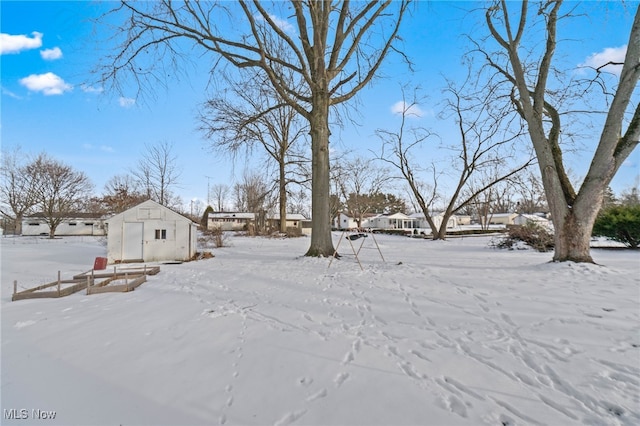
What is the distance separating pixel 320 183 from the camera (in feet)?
33.3

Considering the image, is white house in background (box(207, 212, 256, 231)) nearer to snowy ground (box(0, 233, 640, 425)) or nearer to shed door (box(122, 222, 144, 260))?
shed door (box(122, 222, 144, 260))

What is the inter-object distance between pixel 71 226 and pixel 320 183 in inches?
1644

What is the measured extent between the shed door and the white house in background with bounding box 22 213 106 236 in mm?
29944

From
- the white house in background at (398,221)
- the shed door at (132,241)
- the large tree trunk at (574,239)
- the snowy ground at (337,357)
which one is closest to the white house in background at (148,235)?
the shed door at (132,241)

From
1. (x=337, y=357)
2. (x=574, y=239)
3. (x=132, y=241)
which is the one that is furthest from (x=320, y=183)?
(x=132, y=241)

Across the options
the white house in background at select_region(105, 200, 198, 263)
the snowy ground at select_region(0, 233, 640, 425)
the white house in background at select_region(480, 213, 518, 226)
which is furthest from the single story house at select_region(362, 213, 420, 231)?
the snowy ground at select_region(0, 233, 640, 425)

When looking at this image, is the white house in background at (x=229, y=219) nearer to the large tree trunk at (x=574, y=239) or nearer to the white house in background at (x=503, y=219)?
the large tree trunk at (x=574, y=239)

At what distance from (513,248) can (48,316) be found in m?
17.0

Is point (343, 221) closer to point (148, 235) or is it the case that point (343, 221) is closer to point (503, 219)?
point (503, 219)

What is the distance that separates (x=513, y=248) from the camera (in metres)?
13.9

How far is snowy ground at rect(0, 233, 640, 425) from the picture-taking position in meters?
2.10

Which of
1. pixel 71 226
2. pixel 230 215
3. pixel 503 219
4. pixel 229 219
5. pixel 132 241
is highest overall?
pixel 230 215

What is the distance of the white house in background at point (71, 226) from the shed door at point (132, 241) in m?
29.9

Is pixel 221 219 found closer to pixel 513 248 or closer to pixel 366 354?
pixel 513 248
